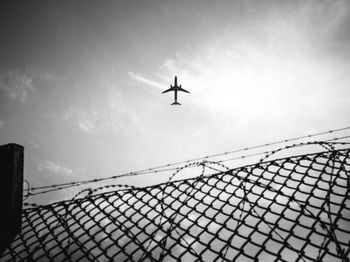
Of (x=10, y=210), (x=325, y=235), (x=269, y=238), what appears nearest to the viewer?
(x=325, y=235)

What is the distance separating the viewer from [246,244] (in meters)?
2.60

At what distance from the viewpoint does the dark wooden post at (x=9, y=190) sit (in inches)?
125

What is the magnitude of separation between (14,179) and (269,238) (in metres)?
3.33

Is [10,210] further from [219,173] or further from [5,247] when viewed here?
[219,173]

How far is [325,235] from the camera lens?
2.36 meters

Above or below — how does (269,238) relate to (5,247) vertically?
above

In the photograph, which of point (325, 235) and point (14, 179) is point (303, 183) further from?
point (14, 179)

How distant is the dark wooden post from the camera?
317 cm

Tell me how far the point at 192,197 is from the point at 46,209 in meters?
2.43

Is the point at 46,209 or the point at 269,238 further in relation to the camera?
the point at 46,209

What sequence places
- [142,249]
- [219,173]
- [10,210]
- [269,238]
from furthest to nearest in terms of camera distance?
[219,173] < [10,210] < [142,249] < [269,238]

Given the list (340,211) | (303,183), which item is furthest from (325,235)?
(303,183)

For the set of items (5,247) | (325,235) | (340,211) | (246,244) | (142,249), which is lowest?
(5,247)

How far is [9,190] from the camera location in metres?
3.18
